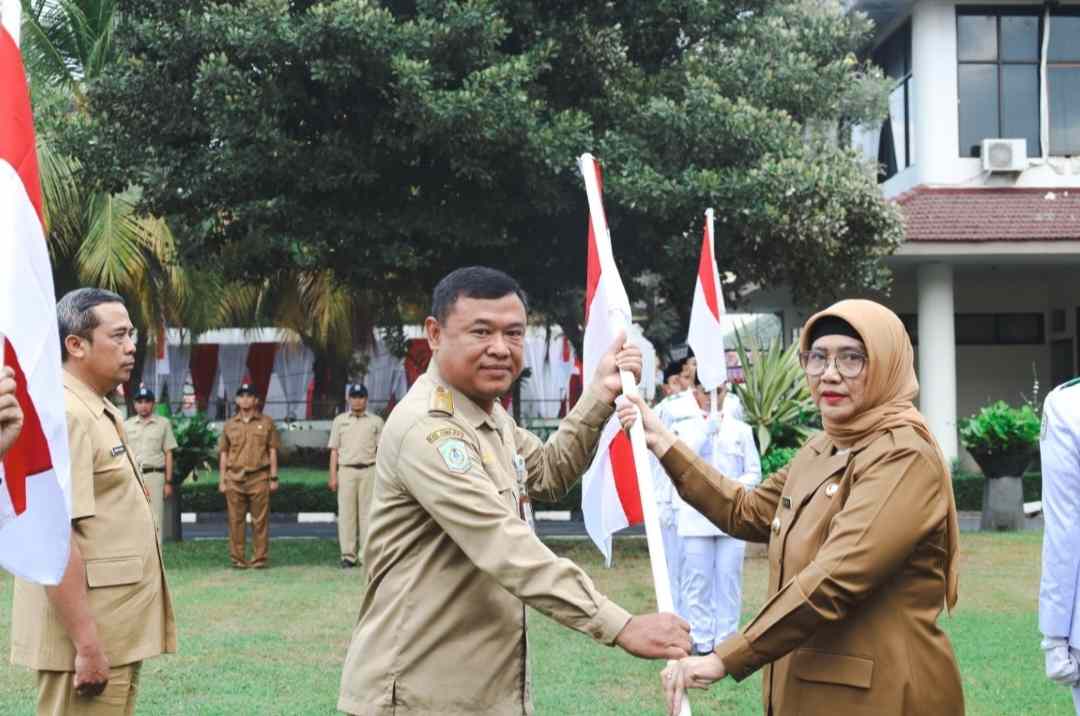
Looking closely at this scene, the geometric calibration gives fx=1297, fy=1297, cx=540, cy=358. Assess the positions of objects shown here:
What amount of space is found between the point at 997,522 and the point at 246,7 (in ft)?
40.1

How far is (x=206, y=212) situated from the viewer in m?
14.4

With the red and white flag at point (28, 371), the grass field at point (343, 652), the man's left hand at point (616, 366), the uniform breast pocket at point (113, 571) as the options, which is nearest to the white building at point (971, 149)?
the grass field at point (343, 652)

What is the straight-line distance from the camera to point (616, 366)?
444 cm

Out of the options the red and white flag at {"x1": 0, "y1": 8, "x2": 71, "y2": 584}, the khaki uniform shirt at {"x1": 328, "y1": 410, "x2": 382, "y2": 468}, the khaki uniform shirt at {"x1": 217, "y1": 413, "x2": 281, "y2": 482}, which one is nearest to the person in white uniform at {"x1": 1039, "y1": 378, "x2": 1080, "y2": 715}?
the red and white flag at {"x1": 0, "y1": 8, "x2": 71, "y2": 584}

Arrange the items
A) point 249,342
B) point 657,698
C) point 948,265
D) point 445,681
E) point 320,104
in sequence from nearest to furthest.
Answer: point 445,681 < point 657,698 < point 320,104 < point 948,265 < point 249,342

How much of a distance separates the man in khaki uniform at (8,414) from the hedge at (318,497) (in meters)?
17.0

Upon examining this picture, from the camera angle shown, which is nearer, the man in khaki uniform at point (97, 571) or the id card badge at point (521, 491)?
the id card badge at point (521, 491)

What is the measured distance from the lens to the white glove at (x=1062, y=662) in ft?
15.4

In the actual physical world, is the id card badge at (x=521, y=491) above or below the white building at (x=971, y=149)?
below

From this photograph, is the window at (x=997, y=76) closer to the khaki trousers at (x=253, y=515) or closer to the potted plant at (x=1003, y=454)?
the potted plant at (x=1003, y=454)

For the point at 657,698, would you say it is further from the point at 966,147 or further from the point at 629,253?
the point at 966,147

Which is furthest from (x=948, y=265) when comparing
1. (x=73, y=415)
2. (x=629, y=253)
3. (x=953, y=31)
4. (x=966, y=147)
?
(x=73, y=415)

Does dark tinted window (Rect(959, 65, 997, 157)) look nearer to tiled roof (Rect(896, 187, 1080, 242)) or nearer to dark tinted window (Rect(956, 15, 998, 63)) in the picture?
dark tinted window (Rect(956, 15, 998, 63))

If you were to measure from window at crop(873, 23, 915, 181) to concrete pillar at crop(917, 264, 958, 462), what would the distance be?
2.47 metres
